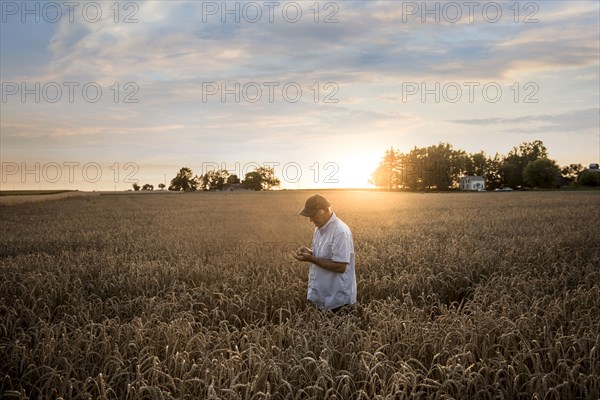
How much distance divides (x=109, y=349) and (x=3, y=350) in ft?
4.18

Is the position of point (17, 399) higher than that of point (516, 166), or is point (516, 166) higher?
point (516, 166)

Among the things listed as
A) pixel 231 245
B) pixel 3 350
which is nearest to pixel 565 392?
pixel 3 350

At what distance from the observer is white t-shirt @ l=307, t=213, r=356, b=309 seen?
6730 mm

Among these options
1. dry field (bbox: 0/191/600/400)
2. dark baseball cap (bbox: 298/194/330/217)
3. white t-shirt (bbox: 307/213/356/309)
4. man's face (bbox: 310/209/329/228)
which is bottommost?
dry field (bbox: 0/191/600/400)

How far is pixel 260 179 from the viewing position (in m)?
155

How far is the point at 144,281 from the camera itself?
9297 millimetres

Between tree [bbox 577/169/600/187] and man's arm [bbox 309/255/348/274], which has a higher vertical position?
tree [bbox 577/169/600/187]

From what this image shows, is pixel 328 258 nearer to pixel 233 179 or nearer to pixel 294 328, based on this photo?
pixel 294 328

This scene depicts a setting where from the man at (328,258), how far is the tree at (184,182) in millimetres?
163843

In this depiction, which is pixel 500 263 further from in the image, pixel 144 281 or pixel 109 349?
pixel 109 349

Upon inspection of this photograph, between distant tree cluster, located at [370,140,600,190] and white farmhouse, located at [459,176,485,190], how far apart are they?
66.5 inches

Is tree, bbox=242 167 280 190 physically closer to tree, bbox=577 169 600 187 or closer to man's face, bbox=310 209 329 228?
tree, bbox=577 169 600 187

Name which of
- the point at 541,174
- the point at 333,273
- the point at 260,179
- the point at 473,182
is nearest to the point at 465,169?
the point at 473,182

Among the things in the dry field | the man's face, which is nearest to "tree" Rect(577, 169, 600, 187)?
the dry field
